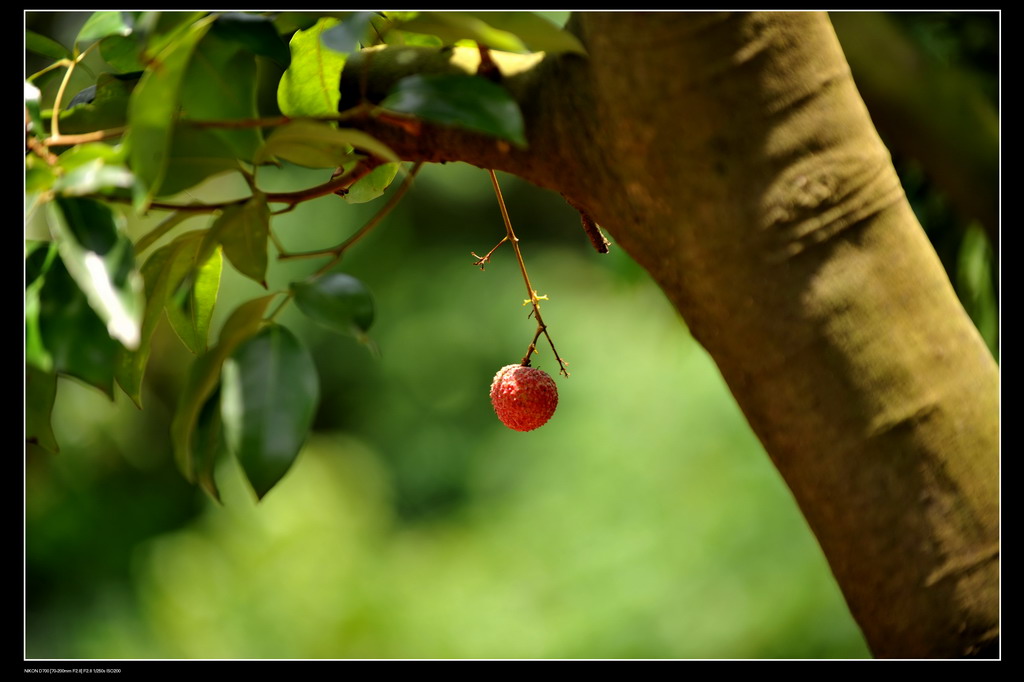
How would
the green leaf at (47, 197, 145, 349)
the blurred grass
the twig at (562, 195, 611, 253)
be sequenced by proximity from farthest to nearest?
the blurred grass
the twig at (562, 195, 611, 253)
the green leaf at (47, 197, 145, 349)

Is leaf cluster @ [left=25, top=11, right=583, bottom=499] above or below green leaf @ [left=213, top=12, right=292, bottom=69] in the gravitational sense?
below

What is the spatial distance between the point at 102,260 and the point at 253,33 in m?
0.08

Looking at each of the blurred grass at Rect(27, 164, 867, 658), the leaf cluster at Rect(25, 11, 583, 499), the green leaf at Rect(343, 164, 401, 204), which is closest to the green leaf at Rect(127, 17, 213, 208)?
the leaf cluster at Rect(25, 11, 583, 499)

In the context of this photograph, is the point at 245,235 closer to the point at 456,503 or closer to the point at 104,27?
the point at 104,27

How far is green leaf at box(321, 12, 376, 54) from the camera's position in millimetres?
215

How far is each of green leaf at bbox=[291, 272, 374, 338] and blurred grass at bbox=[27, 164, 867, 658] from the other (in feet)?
3.79

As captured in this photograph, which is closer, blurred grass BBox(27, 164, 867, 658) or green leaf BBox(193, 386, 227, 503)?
green leaf BBox(193, 386, 227, 503)

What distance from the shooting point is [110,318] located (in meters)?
0.19

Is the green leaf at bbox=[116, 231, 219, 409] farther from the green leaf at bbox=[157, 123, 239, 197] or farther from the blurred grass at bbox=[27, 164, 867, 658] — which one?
the blurred grass at bbox=[27, 164, 867, 658]

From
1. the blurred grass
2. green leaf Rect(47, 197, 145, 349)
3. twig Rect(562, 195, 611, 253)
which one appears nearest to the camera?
green leaf Rect(47, 197, 145, 349)

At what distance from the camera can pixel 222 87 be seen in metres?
0.23

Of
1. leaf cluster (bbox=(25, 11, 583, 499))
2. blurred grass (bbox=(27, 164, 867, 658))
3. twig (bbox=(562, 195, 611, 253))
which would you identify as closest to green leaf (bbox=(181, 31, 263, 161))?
leaf cluster (bbox=(25, 11, 583, 499))
